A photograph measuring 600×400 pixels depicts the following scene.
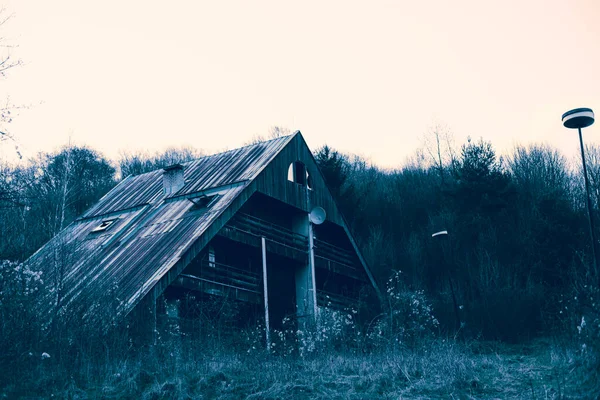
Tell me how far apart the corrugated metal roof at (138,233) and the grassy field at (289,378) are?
9.03 feet

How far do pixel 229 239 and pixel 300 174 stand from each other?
19.1 ft

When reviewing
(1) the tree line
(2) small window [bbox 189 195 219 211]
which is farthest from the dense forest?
(2) small window [bbox 189 195 219 211]

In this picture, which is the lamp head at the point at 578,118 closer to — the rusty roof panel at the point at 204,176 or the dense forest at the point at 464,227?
the dense forest at the point at 464,227

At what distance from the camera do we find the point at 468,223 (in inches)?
1299

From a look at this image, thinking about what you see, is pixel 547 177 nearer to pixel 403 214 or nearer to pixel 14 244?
pixel 403 214

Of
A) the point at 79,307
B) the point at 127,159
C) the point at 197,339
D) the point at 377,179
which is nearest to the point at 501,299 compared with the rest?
the point at 197,339

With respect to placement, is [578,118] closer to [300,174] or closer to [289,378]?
[289,378]

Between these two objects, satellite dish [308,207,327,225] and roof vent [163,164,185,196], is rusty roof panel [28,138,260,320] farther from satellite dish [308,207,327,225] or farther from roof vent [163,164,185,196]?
satellite dish [308,207,327,225]

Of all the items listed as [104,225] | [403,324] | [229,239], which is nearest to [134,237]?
[229,239]

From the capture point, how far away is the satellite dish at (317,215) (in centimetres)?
2659

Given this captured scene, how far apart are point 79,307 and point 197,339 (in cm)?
242

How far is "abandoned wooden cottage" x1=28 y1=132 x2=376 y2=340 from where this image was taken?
19250mm

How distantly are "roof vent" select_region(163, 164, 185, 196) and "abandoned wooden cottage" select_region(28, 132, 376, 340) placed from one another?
0.15 ft

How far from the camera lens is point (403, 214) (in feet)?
137
